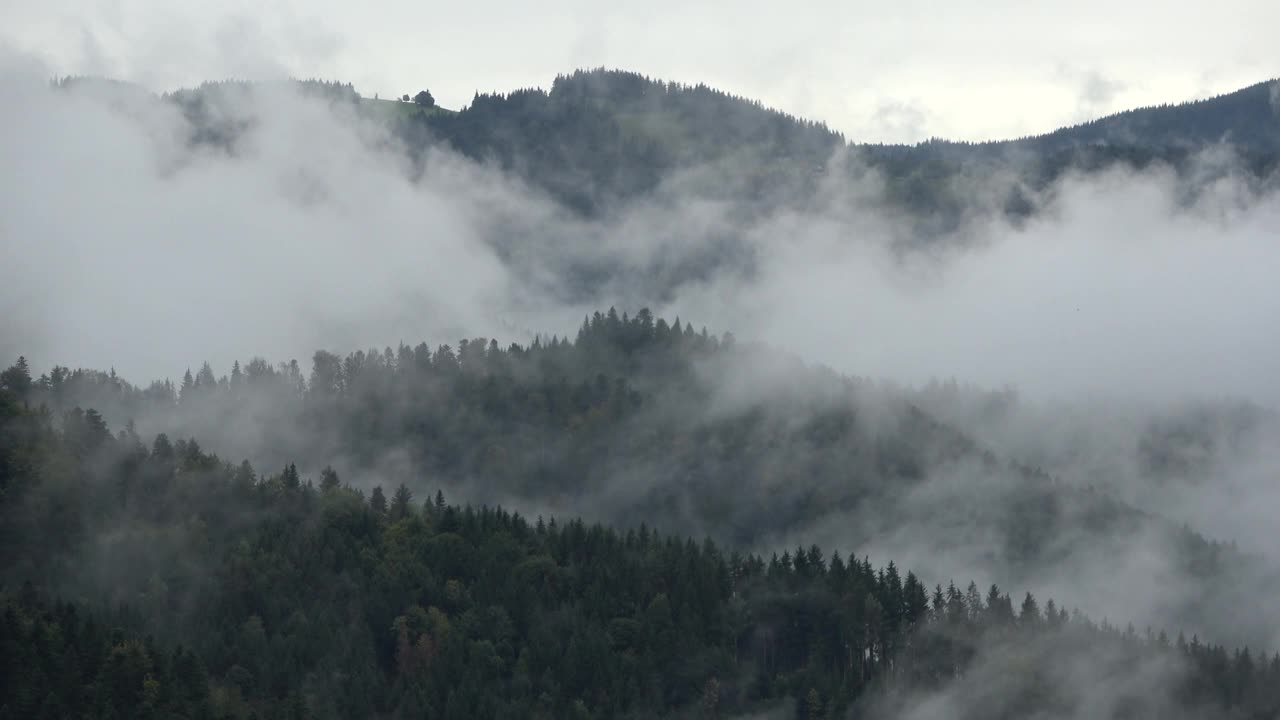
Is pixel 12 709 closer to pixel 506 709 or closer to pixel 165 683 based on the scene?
pixel 165 683

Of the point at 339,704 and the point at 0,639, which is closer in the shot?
the point at 0,639

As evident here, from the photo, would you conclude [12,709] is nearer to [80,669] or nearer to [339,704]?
[80,669]

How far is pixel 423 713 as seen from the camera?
19612cm

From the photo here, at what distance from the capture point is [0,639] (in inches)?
7032

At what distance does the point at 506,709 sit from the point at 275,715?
2252 centimetres

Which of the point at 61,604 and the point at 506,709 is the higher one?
the point at 61,604

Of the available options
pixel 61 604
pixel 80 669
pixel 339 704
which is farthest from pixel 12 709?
pixel 339 704

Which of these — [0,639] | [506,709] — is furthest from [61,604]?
[506,709]

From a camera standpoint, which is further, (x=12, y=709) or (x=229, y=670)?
(x=229, y=670)

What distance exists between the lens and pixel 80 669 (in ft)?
588

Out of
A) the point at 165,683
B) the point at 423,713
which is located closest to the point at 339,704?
the point at 423,713

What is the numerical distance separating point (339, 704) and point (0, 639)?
34.2 meters

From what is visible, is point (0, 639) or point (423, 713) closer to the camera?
point (0, 639)

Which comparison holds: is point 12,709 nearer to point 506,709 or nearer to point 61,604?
point 61,604
